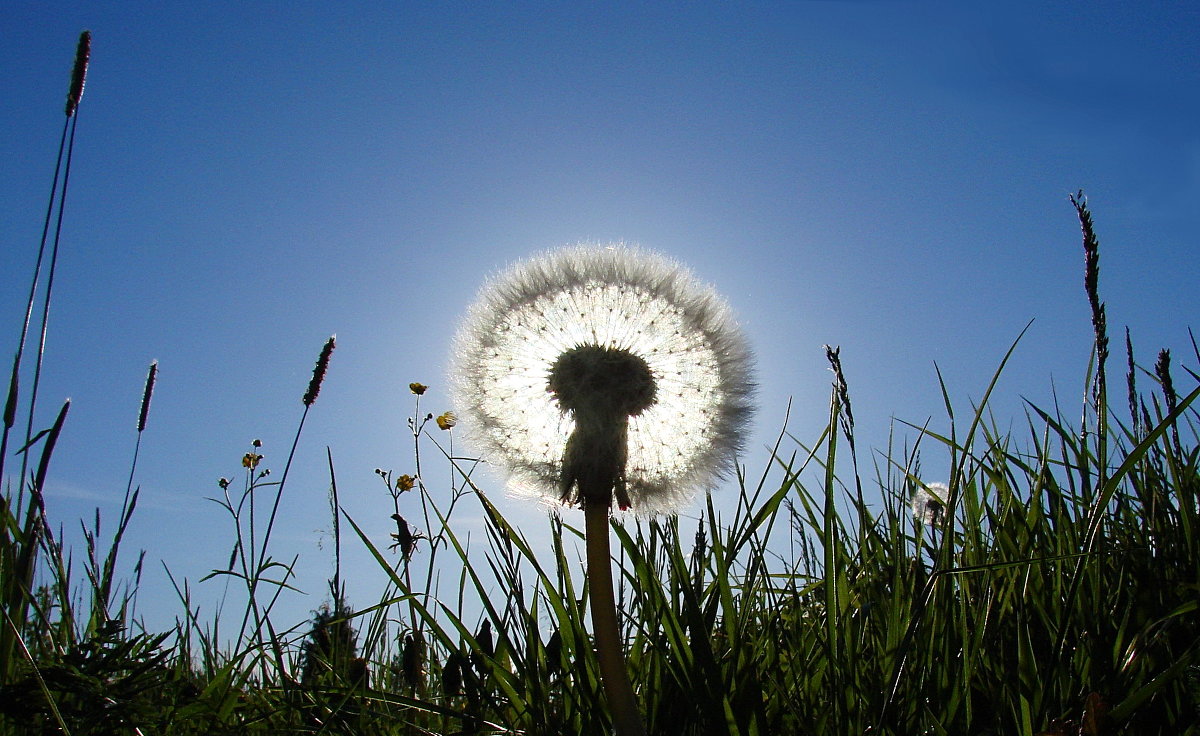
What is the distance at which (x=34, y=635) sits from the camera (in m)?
2.15

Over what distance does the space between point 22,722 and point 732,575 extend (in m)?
1.90

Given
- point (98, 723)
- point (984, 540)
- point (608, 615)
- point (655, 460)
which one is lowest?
point (98, 723)

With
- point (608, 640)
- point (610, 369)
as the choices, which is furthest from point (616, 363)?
point (608, 640)

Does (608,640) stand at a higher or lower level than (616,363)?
lower

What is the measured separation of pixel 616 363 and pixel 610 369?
0.09 ft

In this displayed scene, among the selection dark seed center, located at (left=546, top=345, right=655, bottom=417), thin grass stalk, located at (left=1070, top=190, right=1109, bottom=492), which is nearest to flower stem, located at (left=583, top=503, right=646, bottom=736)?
dark seed center, located at (left=546, top=345, right=655, bottom=417)

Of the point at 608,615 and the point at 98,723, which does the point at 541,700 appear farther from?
the point at 98,723

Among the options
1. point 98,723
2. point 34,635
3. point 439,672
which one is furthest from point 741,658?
point 34,635

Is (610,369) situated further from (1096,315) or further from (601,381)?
(1096,315)

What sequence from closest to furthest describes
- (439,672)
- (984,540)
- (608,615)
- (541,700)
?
(608,615) → (541,700) → (984,540) → (439,672)

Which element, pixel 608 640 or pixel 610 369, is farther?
pixel 610 369

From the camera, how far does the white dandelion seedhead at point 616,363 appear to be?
246 centimetres

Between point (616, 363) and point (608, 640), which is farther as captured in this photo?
point (616, 363)

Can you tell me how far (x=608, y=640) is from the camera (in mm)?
1694
